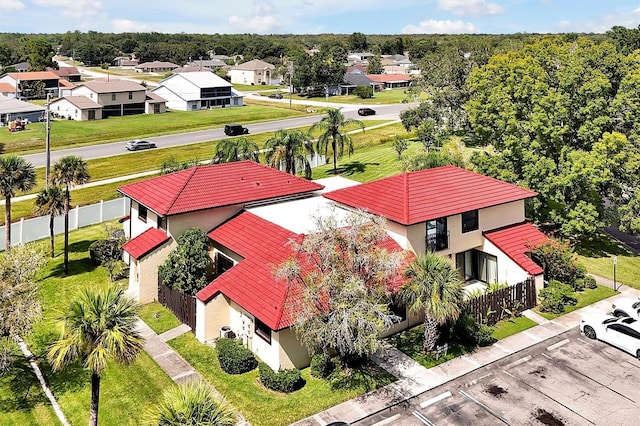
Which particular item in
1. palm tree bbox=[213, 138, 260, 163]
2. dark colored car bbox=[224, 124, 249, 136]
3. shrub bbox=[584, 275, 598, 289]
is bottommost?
shrub bbox=[584, 275, 598, 289]

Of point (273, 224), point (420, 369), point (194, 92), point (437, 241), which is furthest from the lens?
point (194, 92)

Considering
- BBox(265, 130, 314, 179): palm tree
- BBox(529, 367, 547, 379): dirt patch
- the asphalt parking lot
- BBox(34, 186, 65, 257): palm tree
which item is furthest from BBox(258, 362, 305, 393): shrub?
BBox(265, 130, 314, 179): palm tree

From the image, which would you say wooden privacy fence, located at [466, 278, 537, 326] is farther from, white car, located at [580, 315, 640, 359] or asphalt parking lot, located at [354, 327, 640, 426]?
white car, located at [580, 315, 640, 359]

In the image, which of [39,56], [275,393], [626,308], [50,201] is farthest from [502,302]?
[39,56]

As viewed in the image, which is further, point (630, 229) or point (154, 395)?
point (630, 229)

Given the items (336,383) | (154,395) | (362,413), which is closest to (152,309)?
(154,395)

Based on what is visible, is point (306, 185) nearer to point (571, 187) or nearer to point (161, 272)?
point (161, 272)

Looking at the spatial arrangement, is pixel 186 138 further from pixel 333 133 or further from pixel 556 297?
pixel 556 297
